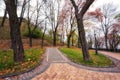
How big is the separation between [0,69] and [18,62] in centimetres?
175

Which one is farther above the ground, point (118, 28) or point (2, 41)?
point (118, 28)

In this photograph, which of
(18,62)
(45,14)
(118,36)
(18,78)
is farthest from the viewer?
(118,36)

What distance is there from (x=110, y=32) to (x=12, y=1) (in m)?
37.1

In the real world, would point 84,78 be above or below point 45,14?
below

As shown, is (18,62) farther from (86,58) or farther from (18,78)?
(86,58)

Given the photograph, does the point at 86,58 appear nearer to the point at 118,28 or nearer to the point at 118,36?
the point at 118,28

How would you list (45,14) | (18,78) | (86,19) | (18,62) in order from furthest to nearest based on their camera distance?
(86,19) → (45,14) → (18,62) → (18,78)

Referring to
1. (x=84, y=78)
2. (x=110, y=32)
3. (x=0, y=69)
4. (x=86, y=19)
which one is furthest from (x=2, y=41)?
(x=84, y=78)

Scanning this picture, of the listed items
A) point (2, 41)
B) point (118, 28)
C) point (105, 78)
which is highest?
point (118, 28)

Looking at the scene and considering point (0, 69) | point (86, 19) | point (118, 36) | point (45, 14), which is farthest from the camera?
point (118, 36)

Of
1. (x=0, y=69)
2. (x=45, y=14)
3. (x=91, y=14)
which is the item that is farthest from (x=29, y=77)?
(x=91, y=14)

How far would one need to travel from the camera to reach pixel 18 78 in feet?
27.9

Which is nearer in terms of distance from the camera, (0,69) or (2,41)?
(0,69)

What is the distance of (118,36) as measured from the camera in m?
44.2
